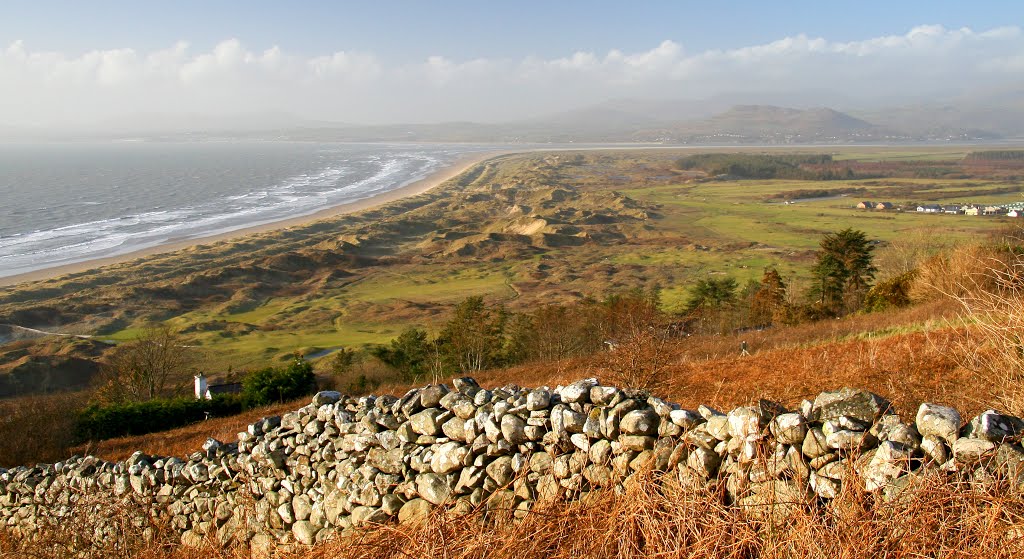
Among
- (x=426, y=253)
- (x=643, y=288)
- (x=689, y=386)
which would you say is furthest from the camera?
(x=426, y=253)

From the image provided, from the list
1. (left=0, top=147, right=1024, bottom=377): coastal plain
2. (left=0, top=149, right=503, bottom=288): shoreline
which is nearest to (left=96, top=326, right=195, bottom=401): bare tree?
(left=0, top=147, right=1024, bottom=377): coastal plain

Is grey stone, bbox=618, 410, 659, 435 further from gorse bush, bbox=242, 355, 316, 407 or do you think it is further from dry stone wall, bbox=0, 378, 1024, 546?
gorse bush, bbox=242, 355, 316, 407

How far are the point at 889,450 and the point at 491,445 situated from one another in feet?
10.9

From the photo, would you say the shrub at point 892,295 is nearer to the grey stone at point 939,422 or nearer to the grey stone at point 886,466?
the grey stone at point 939,422

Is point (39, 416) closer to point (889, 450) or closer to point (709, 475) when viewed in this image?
point (709, 475)

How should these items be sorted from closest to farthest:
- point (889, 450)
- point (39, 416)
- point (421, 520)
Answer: point (889, 450) < point (421, 520) < point (39, 416)

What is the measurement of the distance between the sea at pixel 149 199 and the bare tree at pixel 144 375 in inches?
1569

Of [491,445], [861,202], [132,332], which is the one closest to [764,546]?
[491,445]

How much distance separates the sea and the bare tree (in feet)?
131

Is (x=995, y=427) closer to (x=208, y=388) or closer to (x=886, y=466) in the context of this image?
(x=886, y=466)

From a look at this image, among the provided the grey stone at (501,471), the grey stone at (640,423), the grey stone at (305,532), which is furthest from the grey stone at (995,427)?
the grey stone at (305,532)

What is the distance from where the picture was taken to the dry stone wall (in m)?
4.39

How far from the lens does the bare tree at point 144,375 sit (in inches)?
1168

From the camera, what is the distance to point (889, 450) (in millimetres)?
4301
